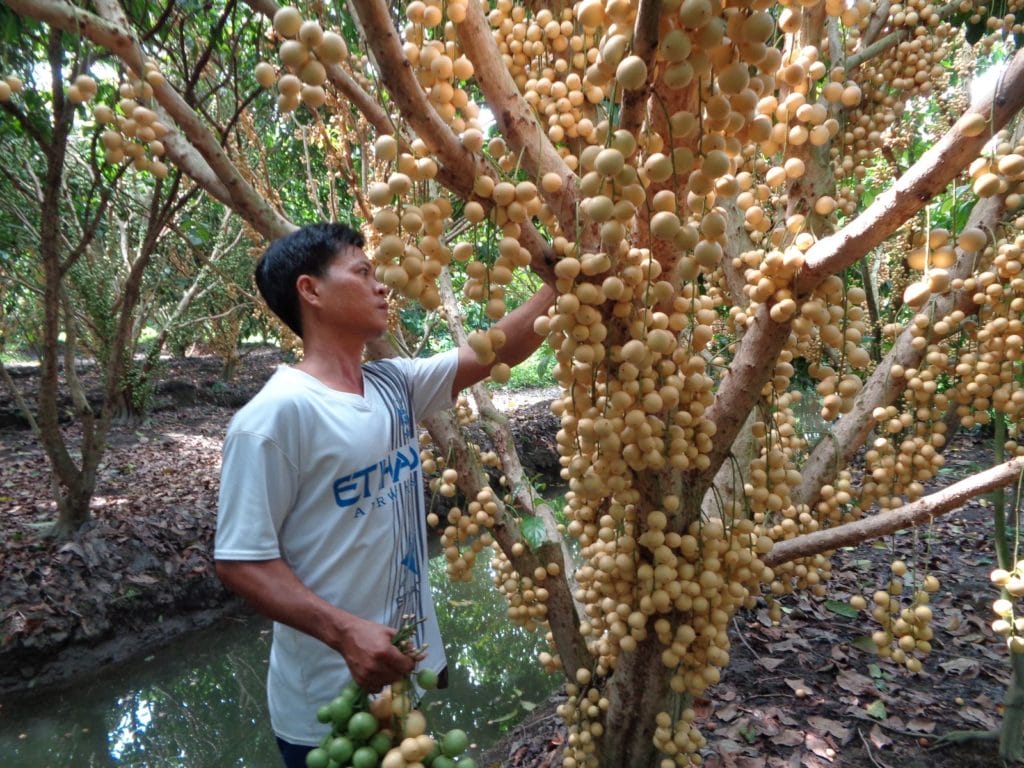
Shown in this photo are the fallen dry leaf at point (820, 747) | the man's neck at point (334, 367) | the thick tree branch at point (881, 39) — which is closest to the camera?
the man's neck at point (334, 367)

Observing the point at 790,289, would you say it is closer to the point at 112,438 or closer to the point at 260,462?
the point at 260,462

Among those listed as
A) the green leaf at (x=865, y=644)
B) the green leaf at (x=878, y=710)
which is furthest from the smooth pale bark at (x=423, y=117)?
the green leaf at (x=865, y=644)

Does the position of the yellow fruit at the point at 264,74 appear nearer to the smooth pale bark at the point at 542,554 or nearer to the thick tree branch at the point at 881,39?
the smooth pale bark at the point at 542,554

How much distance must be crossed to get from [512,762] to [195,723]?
7.61 feet

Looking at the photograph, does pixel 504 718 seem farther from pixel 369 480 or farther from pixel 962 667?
pixel 369 480

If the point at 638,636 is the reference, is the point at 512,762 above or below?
below

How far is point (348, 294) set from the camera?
55.5 inches

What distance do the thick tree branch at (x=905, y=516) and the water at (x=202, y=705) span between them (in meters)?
2.54

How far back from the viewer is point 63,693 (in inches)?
145

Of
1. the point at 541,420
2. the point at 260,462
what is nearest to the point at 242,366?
the point at 541,420

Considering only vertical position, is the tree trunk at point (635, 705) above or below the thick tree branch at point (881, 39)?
below

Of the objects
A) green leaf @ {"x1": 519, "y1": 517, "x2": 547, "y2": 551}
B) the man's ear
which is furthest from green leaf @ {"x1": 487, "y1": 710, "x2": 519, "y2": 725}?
the man's ear

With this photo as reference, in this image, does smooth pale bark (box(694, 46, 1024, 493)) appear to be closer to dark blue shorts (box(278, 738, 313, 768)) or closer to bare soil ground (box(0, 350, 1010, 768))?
bare soil ground (box(0, 350, 1010, 768))

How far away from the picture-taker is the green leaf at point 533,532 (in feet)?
5.97
